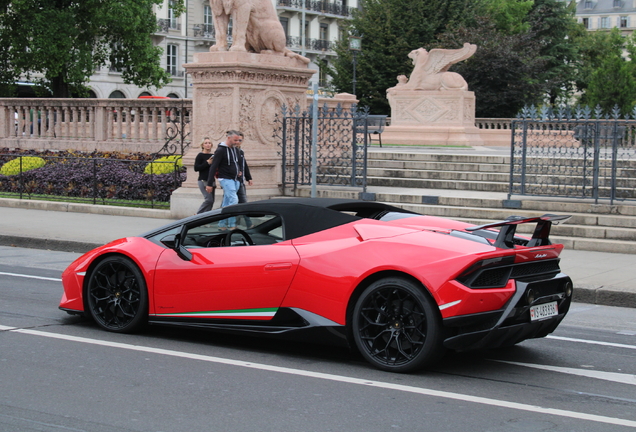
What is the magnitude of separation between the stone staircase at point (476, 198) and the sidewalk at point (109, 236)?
735 mm

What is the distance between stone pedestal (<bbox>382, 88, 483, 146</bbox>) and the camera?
29.6 metres

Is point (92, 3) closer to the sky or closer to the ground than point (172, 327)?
closer to the sky

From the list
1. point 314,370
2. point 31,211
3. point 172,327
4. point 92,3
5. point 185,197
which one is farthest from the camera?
point 92,3

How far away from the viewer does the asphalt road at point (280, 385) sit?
5105mm

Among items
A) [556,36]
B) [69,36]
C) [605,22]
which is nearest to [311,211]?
[69,36]

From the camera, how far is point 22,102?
2448 centimetres

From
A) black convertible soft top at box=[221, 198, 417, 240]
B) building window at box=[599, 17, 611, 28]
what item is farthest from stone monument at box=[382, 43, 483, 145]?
building window at box=[599, 17, 611, 28]

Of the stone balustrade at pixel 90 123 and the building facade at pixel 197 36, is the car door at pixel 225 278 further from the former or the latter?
the building facade at pixel 197 36

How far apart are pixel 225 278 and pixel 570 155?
9725 millimetres

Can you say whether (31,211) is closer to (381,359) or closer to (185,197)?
(185,197)

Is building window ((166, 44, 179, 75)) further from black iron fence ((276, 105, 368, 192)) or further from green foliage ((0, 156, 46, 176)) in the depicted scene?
black iron fence ((276, 105, 368, 192))

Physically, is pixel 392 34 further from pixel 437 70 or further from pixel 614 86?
pixel 437 70

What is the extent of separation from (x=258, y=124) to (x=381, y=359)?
11610mm

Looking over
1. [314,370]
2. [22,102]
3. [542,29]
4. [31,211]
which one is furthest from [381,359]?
[542,29]
